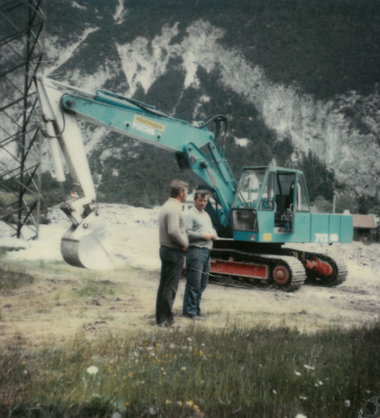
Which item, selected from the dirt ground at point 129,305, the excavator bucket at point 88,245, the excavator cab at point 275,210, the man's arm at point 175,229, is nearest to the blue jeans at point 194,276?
the dirt ground at point 129,305

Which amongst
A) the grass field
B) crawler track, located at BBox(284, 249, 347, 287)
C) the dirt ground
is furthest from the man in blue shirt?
crawler track, located at BBox(284, 249, 347, 287)

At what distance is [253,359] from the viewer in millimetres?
4297

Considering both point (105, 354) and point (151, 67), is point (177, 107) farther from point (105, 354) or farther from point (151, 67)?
point (105, 354)

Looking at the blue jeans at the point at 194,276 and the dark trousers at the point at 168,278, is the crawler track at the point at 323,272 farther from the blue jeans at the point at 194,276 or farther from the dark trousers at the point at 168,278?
the dark trousers at the point at 168,278

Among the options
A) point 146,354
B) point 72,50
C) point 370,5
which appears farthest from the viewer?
point 72,50

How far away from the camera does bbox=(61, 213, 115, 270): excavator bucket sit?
6941 millimetres

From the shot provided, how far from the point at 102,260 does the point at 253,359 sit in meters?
Answer: 3.41

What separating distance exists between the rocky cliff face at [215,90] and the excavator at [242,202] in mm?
38760

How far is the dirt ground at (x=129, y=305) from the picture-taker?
6.21 m

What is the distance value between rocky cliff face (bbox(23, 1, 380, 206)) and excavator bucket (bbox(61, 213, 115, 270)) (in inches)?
1737

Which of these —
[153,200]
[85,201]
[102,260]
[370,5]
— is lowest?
[102,260]

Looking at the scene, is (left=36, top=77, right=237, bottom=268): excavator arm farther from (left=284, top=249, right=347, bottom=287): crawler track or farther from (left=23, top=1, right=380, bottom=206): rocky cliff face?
(left=23, top=1, right=380, bottom=206): rocky cliff face

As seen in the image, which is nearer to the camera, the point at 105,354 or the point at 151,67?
the point at 105,354

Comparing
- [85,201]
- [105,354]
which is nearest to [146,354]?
[105,354]
